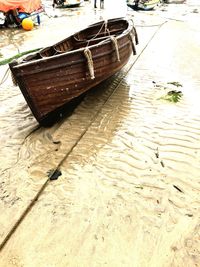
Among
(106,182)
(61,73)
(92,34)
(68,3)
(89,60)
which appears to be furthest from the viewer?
(68,3)

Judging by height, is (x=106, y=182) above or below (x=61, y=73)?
below

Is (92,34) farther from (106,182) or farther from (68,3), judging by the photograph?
(68,3)

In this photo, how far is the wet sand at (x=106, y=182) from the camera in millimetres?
3268

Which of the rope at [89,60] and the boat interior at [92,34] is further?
the boat interior at [92,34]

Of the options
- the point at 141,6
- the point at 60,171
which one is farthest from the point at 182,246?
the point at 141,6

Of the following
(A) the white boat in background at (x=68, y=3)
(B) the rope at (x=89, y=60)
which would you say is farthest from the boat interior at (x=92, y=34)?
(A) the white boat in background at (x=68, y=3)

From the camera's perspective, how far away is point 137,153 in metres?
4.73

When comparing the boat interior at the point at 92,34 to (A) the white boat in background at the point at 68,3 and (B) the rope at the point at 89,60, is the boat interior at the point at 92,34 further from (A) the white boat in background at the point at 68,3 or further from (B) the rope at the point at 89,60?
(A) the white boat in background at the point at 68,3

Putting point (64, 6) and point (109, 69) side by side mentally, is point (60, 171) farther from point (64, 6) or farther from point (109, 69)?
point (64, 6)

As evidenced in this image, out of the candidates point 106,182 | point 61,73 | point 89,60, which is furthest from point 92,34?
point 106,182

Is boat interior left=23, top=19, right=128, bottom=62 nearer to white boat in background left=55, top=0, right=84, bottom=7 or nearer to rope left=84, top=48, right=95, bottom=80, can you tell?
rope left=84, top=48, right=95, bottom=80

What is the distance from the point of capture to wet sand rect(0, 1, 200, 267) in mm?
3268

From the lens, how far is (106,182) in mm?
4227

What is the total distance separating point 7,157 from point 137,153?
2338 mm
